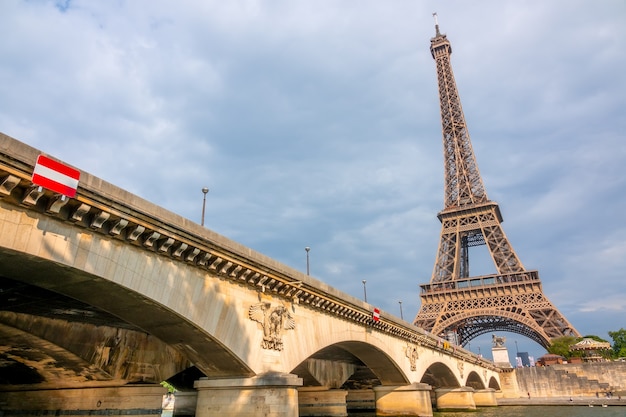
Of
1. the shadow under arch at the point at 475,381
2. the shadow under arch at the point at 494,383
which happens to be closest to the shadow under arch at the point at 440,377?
the shadow under arch at the point at 475,381

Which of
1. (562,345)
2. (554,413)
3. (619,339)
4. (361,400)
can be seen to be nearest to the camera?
(554,413)

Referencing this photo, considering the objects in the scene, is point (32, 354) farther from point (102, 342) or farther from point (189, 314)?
point (189, 314)

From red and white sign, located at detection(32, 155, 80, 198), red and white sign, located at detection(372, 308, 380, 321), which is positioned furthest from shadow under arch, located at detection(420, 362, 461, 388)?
red and white sign, located at detection(32, 155, 80, 198)

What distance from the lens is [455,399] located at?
4581 centimetres

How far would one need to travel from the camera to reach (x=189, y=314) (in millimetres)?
13195

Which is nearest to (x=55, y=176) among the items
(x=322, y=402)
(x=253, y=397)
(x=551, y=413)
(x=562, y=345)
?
(x=253, y=397)

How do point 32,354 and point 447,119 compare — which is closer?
point 32,354

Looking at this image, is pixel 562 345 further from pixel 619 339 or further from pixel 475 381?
pixel 619 339

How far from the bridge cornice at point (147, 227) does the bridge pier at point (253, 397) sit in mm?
3382

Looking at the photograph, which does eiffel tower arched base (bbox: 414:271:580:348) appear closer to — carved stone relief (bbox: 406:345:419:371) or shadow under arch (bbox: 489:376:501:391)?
shadow under arch (bbox: 489:376:501:391)

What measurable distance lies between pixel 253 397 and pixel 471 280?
211ft

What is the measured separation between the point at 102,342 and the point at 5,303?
473cm

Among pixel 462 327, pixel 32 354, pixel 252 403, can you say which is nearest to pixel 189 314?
pixel 252 403

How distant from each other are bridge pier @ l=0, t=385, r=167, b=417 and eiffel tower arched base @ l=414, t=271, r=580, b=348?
5653 centimetres
